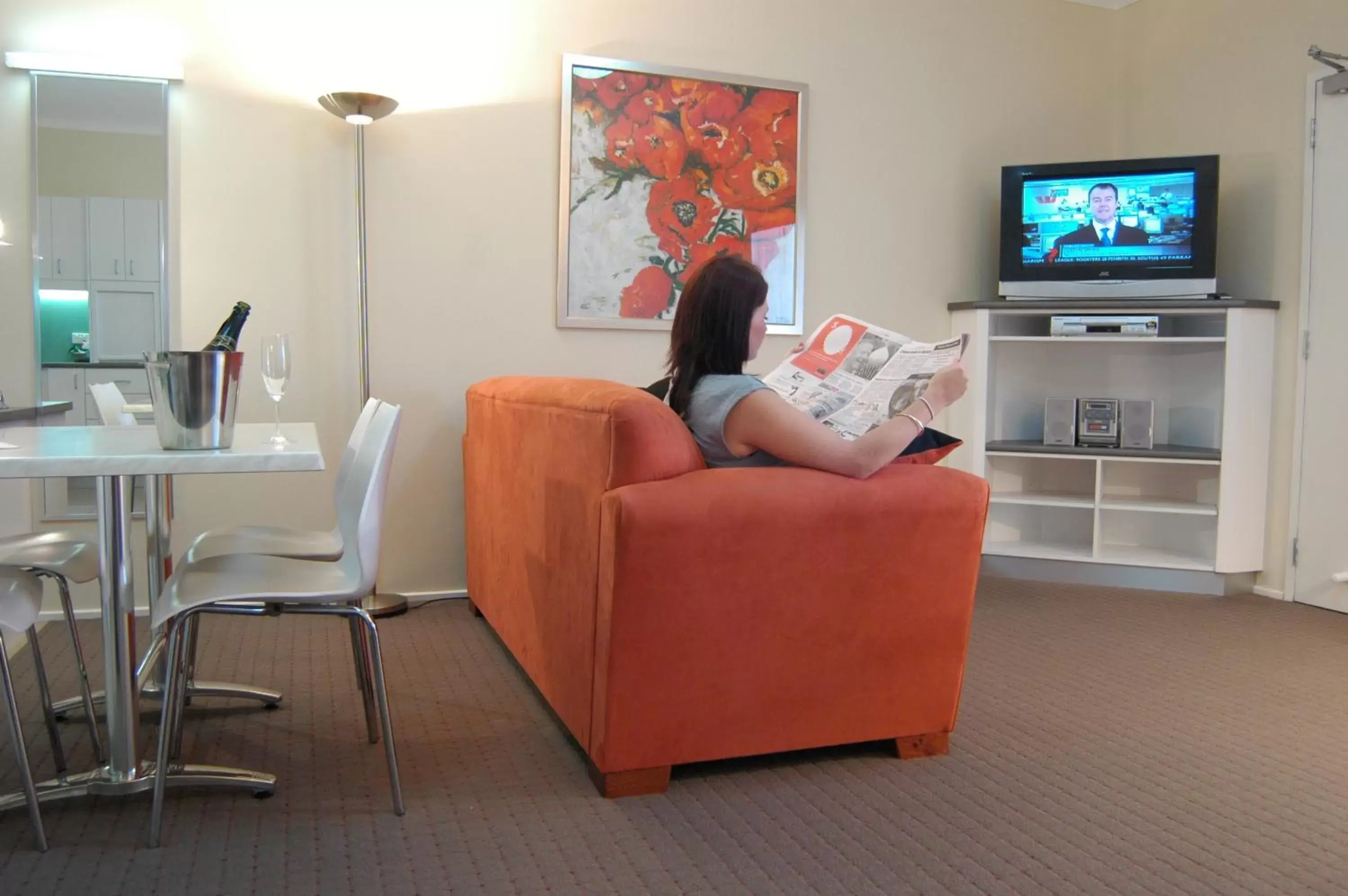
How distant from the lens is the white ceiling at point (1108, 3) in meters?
4.95

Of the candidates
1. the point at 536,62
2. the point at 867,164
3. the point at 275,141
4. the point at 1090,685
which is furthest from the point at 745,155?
the point at 1090,685

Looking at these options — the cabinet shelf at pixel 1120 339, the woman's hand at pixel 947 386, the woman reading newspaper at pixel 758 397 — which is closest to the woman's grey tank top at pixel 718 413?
the woman reading newspaper at pixel 758 397

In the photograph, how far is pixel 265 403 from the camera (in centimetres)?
378

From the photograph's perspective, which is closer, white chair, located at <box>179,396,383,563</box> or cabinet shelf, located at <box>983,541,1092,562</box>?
white chair, located at <box>179,396,383,563</box>

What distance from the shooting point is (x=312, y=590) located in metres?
2.01

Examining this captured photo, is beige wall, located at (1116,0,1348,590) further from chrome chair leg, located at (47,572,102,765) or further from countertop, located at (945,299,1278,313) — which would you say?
chrome chair leg, located at (47,572,102,765)

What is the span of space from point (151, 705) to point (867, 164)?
342 cm

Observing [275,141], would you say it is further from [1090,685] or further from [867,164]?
[1090,685]

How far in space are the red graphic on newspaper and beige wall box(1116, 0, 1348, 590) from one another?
8.63 feet

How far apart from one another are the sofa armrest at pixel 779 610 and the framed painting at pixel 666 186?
2.07 metres

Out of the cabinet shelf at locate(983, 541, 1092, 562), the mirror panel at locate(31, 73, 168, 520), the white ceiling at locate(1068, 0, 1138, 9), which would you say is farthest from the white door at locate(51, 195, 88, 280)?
the white ceiling at locate(1068, 0, 1138, 9)

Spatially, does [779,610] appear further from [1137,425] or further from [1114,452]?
[1137,425]

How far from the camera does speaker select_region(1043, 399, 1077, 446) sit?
182 inches

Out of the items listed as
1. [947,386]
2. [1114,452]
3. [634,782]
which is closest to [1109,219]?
[1114,452]
